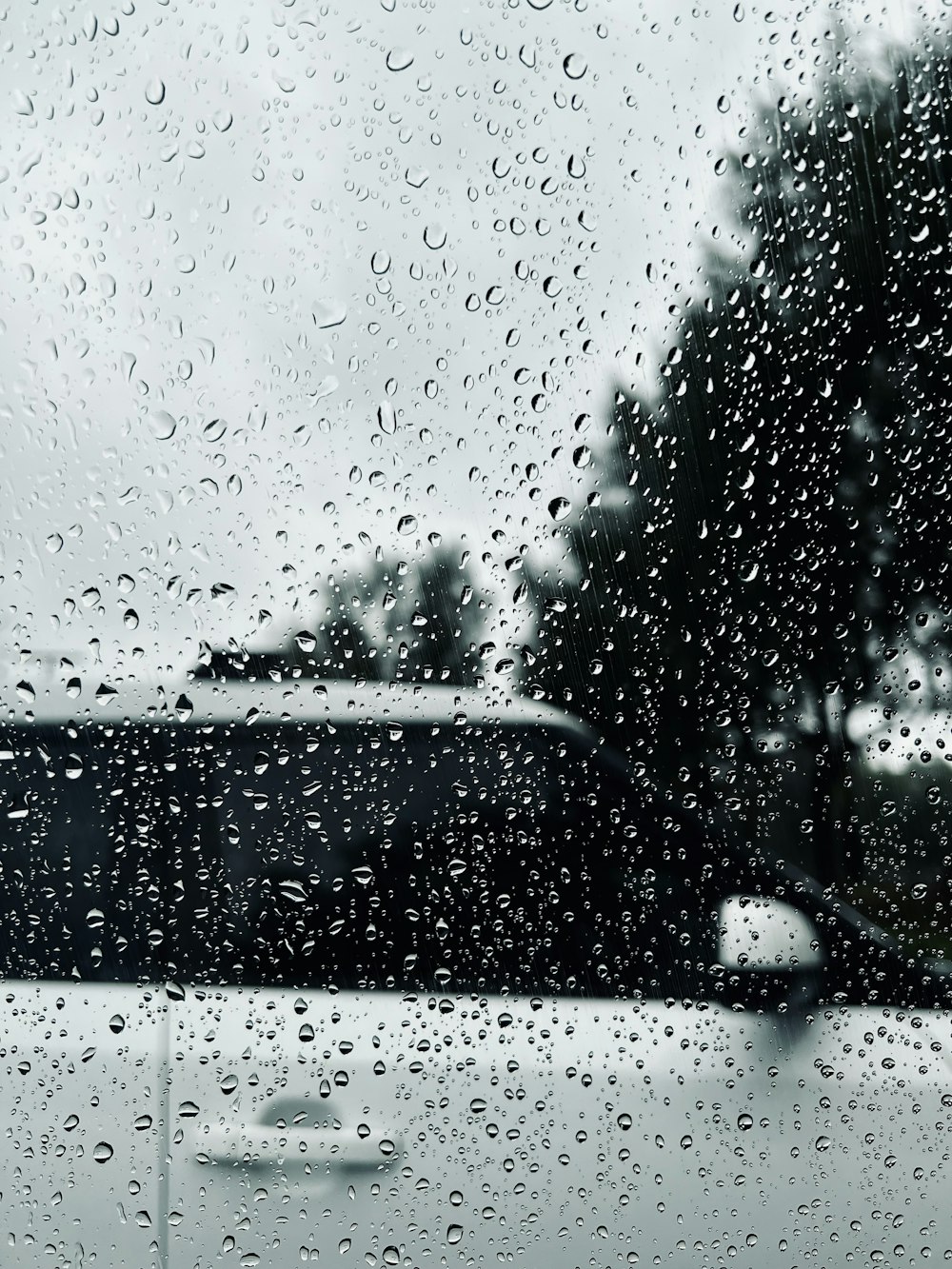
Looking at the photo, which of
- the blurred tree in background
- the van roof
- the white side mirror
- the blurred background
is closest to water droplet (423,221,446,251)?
the blurred background

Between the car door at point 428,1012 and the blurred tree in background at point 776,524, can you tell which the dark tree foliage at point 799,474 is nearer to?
the blurred tree in background at point 776,524

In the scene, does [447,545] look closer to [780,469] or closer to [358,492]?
[358,492]

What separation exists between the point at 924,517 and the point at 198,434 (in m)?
0.96

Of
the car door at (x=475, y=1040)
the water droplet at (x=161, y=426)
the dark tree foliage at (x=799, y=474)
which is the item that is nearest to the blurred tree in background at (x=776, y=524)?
the dark tree foliage at (x=799, y=474)

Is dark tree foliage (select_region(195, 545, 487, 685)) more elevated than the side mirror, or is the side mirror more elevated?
dark tree foliage (select_region(195, 545, 487, 685))

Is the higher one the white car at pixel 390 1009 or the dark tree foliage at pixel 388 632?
the dark tree foliage at pixel 388 632

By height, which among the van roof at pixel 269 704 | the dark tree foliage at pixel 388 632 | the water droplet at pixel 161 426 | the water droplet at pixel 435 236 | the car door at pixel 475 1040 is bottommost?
the car door at pixel 475 1040

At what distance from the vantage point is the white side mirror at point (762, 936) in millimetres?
1248

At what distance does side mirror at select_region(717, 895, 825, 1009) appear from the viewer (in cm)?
125

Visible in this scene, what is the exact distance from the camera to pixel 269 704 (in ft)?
3.96

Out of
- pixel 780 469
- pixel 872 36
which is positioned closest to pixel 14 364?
pixel 780 469

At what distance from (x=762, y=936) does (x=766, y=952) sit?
22 mm

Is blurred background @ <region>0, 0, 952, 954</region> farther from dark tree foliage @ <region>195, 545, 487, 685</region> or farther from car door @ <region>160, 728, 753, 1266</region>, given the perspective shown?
car door @ <region>160, 728, 753, 1266</region>

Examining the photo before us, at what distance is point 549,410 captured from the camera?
1230 millimetres
